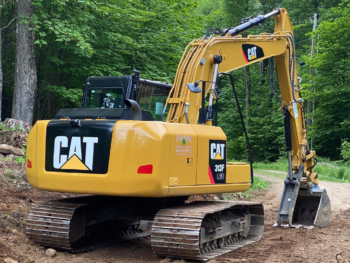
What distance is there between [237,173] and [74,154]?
94.6 inches

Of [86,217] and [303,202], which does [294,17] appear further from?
[86,217]

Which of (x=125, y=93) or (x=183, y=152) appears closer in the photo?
(x=183, y=152)

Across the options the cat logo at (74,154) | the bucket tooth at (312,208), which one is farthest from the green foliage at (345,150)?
the cat logo at (74,154)

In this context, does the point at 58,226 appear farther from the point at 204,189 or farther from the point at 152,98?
the point at 152,98

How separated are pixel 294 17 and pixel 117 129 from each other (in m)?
32.3

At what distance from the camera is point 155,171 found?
546cm

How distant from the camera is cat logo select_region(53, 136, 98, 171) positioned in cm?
581

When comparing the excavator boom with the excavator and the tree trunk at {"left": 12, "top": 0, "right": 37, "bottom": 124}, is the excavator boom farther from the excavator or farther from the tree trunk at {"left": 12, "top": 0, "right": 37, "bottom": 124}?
the tree trunk at {"left": 12, "top": 0, "right": 37, "bottom": 124}

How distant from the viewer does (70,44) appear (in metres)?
14.1

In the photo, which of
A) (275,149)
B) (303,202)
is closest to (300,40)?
(275,149)

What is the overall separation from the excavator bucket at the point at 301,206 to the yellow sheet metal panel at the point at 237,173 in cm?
177

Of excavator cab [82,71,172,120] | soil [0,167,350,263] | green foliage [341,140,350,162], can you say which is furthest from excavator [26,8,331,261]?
green foliage [341,140,350,162]

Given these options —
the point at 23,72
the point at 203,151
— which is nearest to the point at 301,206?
the point at 203,151

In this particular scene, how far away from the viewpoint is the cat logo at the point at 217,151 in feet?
20.7
